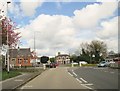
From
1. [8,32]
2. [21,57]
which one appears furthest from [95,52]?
[8,32]

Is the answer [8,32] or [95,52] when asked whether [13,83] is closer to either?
[8,32]

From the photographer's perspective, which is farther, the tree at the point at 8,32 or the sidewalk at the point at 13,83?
the tree at the point at 8,32

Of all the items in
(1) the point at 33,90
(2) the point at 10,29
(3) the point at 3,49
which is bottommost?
(1) the point at 33,90

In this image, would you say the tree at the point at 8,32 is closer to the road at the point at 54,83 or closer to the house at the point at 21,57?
the road at the point at 54,83

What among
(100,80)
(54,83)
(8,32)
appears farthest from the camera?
(8,32)

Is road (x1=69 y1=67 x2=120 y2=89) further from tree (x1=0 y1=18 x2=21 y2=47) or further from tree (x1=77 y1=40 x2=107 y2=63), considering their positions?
tree (x1=77 y1=40 x2=107 y2=63)

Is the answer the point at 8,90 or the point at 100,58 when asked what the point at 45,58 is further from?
the point at 8,90

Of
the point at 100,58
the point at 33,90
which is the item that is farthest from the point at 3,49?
the point at 100,58

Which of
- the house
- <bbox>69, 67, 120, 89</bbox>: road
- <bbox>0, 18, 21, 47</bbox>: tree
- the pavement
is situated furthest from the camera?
the house

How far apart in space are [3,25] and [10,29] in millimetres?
1329

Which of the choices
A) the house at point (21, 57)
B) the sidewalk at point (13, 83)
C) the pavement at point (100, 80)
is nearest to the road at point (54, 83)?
the sidewalk at point (13, 83)

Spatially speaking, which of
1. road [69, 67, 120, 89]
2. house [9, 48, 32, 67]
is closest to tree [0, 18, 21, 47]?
road [69, 67, 120, 89]

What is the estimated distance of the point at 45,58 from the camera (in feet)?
508

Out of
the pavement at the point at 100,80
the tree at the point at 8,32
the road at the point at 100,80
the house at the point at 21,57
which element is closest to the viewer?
the pavement at the point at 100,80
